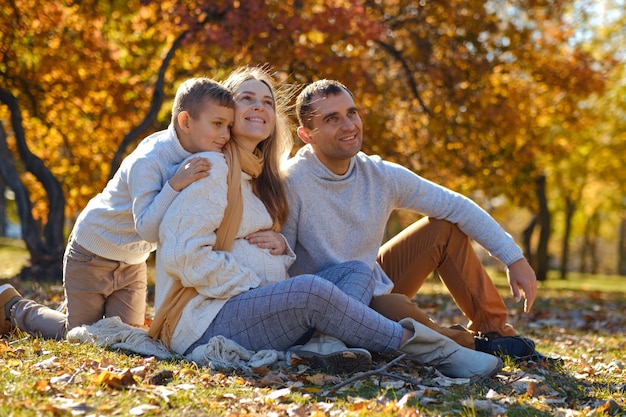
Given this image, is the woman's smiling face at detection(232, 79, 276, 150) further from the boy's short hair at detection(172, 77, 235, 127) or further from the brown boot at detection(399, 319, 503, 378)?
the brown boot at detection(399, 319, 503, 378)

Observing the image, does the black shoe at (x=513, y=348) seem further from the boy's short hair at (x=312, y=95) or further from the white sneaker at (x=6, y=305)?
the white sneaker at (x=6, y=305)

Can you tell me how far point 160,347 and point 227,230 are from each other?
2.61ft

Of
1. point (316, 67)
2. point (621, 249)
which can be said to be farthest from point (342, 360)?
point (621, 249)

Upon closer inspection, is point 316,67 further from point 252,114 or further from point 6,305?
point 6,305

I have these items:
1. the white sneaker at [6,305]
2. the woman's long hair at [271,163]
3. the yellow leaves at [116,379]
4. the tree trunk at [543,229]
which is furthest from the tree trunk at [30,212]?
the tree trunk at [543,229]

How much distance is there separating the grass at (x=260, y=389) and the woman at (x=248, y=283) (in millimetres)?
194

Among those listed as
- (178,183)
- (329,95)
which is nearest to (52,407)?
(178,183)

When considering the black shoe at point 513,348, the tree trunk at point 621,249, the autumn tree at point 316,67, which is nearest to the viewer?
the black shoe at point 513,348

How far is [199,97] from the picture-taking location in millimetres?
4246

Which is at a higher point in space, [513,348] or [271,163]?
[271,163]

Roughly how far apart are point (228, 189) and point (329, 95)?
1112mm

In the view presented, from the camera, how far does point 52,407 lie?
9.84ft

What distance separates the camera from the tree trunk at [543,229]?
18.5 m

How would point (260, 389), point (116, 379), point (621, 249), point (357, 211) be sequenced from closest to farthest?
point (116, 379) → point (260, 389) → point (357, 211) → point (621, 249)
